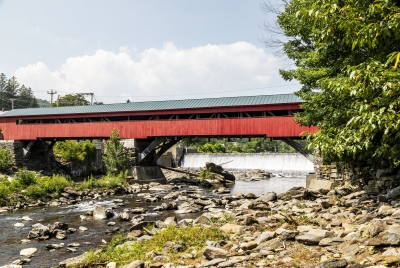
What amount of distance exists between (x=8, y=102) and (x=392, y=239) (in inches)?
3729

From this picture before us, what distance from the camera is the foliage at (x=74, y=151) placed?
31.8 meters

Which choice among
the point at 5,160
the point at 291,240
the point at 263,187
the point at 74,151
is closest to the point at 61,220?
the point at 291,240

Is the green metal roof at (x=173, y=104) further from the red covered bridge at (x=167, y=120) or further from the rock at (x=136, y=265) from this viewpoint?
the rock at (x=136, y=265)

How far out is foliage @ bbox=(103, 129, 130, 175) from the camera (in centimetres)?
2445

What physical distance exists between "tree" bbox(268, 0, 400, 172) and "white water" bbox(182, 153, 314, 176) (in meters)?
22.7

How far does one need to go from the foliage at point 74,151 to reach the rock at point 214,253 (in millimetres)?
28158

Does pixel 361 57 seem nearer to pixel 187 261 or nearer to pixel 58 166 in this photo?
pixel 187 261

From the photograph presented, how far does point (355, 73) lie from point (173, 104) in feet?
68.2

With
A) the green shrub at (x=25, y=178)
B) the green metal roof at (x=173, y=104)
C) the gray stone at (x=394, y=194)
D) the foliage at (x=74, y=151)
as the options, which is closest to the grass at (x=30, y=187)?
the green shrub at (x=25, y=178)

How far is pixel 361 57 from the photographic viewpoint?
9492 mm

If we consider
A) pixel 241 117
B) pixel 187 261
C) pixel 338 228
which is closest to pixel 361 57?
pixel 338 228

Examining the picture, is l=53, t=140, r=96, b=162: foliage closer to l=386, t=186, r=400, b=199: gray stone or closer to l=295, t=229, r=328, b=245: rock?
l=386, t=186, r=400, b=199: gray stone

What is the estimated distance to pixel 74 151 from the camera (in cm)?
3198

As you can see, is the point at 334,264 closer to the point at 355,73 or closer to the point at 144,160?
the point at 355,73
